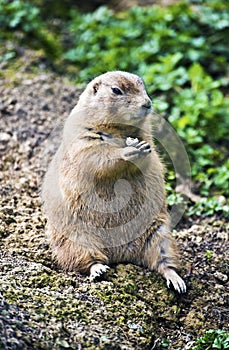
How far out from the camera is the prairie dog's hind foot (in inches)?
201

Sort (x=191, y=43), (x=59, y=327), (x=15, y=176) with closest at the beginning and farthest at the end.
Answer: (x=59, y=327) < (x=15, y=176) < (x=191, y=43)

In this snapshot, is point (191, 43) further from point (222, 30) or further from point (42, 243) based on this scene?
point (42, 243)

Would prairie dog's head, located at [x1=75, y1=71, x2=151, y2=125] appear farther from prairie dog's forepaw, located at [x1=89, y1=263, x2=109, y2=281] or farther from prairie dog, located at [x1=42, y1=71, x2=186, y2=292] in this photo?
prairie dog's forepaw, located at [x1=89, y1=263, x2=109, y2=281]

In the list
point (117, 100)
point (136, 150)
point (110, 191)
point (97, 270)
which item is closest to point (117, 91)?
point (117, 100)

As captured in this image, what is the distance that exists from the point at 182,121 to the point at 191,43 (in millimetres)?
1771

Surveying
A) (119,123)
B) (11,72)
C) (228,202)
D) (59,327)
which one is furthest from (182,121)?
(59,327)

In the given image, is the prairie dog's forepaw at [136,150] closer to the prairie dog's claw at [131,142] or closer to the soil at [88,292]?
the prairie dog's claw at [131,142]

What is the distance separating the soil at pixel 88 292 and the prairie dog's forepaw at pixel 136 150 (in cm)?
89

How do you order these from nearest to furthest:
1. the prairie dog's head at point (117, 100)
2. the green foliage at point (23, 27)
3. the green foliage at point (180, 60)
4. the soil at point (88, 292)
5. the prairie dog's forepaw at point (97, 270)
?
the soil at point (88, 292), the prairie dog's forepaw at point (97, 270), the prairie dog's head at point (117, 100), the green foliage at point (180, 60), the green foliage at point (23, 27)

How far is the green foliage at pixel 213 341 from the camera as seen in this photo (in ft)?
15.1

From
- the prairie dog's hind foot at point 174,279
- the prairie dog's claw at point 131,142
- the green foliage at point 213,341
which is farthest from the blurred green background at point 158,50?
the green foliage at point 213,341

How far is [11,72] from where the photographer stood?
26.4 feet

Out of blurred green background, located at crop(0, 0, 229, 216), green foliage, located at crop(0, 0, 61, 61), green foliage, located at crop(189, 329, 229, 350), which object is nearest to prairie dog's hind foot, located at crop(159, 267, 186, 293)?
green foliage, located at crop(189, 329, 229, 350)

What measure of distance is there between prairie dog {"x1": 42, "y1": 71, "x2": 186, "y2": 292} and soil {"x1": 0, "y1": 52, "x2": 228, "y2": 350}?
0.15 metres
